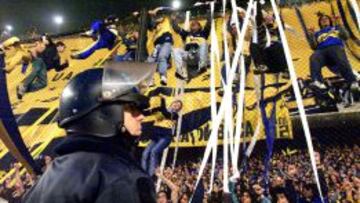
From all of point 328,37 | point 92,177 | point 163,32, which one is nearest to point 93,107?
point 92,177

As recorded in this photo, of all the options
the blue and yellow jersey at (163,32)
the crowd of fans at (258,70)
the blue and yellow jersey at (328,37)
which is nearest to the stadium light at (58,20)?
the crowd of fans at (258,70)

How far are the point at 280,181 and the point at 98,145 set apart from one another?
4405 millimetres

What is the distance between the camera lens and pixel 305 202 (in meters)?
5.41

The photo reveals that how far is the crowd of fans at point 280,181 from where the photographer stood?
17.9ft

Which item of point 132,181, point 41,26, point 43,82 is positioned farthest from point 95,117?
point 41,26

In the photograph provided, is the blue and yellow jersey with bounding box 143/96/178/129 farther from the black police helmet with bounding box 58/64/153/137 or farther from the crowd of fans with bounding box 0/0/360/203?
the black police helmet with bounding box 58/64/153/137

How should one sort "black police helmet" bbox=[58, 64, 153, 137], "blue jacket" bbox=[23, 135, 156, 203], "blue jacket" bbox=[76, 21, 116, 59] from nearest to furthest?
"blue jacket" bbox=[23, 135, 156, 203], "black police helmet" bbox=[58, 64, 153, 137], "blue jacket" bbox=[76, 21, 116, 59]

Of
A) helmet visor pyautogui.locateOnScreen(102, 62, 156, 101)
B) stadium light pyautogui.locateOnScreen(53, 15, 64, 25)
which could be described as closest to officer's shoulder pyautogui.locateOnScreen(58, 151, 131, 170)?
helmet visor pyautogui.locateOnScreen(102, 62, 156, 101)

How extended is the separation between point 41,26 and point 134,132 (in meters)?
21.1

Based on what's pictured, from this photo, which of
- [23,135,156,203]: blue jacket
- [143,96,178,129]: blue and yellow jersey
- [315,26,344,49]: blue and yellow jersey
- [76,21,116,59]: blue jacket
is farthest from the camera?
[143,96,178,129]: blue and yellow jersey

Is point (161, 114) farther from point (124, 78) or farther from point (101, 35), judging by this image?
point (124, 78)

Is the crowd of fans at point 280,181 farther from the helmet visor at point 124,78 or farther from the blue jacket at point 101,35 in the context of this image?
the helmet visor at point 124,78

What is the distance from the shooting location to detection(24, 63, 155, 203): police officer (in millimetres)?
1350

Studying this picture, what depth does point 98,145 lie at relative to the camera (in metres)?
1.47
